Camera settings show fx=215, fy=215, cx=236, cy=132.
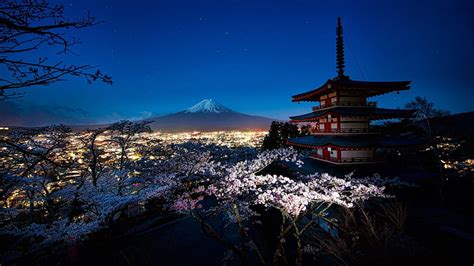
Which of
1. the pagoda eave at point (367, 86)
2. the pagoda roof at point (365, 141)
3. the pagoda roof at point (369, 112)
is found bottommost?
the pagoda roof at point (365, 141)

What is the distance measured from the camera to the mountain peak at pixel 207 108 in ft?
370

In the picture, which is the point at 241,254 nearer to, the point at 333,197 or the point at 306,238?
the point at 333,197

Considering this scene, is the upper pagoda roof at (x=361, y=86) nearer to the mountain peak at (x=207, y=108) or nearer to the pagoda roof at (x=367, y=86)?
the pagoda roof at (x=367, y=86)

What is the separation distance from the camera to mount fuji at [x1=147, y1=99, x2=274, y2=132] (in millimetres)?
90250

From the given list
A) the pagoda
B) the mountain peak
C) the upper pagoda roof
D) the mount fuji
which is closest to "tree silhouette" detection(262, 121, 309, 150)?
the pagoda

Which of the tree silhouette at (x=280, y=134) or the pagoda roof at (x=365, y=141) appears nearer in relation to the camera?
the pagoda roof at (x=365, y=141)

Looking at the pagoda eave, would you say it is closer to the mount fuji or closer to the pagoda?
the pagoda

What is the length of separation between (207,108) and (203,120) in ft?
58.5

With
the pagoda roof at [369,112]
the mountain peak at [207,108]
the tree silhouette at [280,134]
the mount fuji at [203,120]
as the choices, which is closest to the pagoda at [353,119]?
the pagoda roof at [369,112]

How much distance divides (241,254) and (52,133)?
40.3ft

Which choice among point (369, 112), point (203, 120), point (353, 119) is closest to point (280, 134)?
point (353, 119)

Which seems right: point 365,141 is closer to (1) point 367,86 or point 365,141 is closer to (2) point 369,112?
(2) point 369,112

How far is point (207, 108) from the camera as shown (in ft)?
385

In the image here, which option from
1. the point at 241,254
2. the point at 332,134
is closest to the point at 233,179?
the point at 241,254
